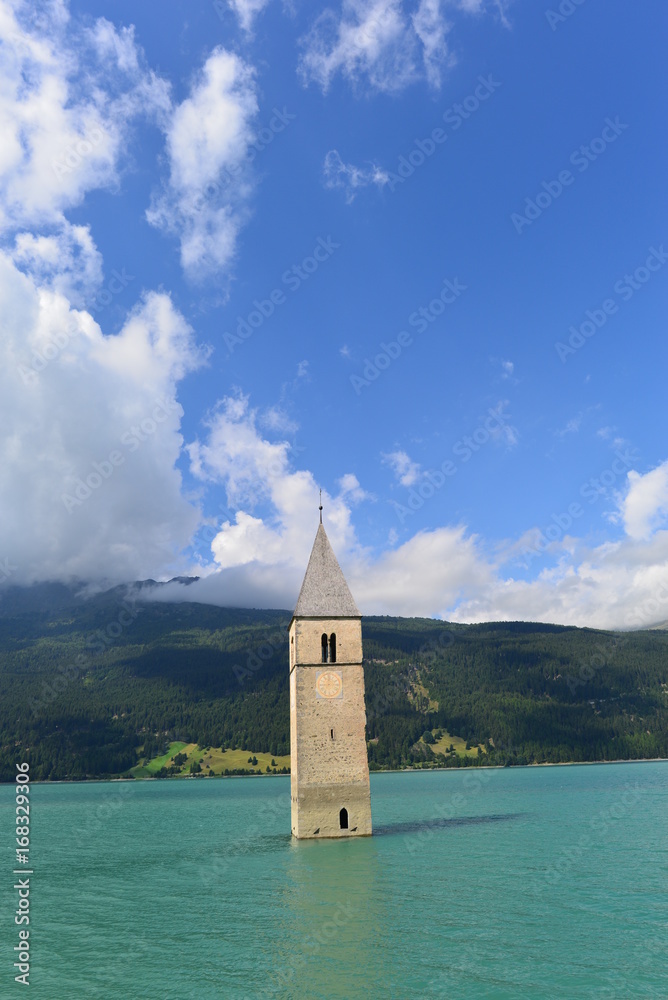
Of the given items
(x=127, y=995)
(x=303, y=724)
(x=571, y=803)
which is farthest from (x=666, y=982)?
(x=571, y=803)

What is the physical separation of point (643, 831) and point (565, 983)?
37.9 m

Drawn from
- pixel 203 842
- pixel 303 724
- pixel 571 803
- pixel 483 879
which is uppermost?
pixel 303 724

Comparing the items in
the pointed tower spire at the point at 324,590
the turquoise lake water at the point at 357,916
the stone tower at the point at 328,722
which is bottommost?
the turquoise lake water at the point at 357,916

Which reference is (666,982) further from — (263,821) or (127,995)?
(263,821)

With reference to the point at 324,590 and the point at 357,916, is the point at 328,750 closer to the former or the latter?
the point at 324,590

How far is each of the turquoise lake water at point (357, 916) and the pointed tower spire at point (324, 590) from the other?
14.2 meters

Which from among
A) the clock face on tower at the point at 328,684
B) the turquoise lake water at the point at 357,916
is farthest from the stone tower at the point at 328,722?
the turquoise lake water at the point at 357,916

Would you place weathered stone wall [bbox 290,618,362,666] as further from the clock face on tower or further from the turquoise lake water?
the turquoise lake water

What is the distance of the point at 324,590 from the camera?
159 feet

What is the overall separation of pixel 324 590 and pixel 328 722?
8771 millimetres

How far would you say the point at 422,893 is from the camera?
1220 inches

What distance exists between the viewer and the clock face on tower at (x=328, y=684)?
45219 millimetres

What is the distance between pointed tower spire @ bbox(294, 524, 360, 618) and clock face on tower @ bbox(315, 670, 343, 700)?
3.78m

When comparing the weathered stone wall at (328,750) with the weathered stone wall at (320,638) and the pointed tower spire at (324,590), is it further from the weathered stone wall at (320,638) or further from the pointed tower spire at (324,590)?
the pointed tower spire at (324,590)
